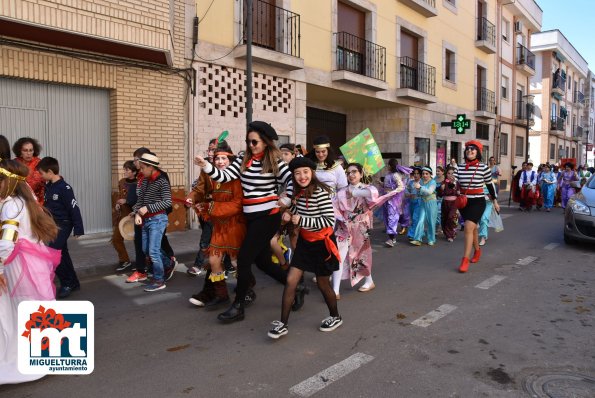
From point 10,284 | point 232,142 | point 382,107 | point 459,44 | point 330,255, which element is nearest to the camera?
point 10,284

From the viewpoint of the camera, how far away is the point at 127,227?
239 inches

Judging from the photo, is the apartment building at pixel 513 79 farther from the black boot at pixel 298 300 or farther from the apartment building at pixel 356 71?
the black boot at pixel 298 300

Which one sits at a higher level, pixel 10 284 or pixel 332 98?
pixel 332 98

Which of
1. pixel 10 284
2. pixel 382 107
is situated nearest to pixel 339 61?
pixel 382 107

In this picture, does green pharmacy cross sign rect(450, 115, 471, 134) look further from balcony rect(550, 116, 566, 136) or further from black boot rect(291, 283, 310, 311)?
balcony rect(550, 116, 566, 136)

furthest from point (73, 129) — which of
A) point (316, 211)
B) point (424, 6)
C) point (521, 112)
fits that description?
point (521, 112)

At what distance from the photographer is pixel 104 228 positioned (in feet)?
30.6

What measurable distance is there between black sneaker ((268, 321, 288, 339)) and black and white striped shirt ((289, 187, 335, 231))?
841 mm

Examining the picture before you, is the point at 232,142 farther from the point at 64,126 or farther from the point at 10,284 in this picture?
the point at 10,284

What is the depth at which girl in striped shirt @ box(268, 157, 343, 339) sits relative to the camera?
4.03 m

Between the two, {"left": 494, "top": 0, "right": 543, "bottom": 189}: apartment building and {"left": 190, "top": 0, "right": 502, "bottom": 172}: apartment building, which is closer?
{"left": 190, "top": 0, "right": 502, "bottom": 172}: apartment building

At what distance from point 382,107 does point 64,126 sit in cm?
1178

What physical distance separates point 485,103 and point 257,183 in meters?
21.4

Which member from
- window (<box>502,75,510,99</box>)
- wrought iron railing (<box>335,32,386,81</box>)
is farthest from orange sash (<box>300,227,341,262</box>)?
window (<box>502,75,510,99</box>)
